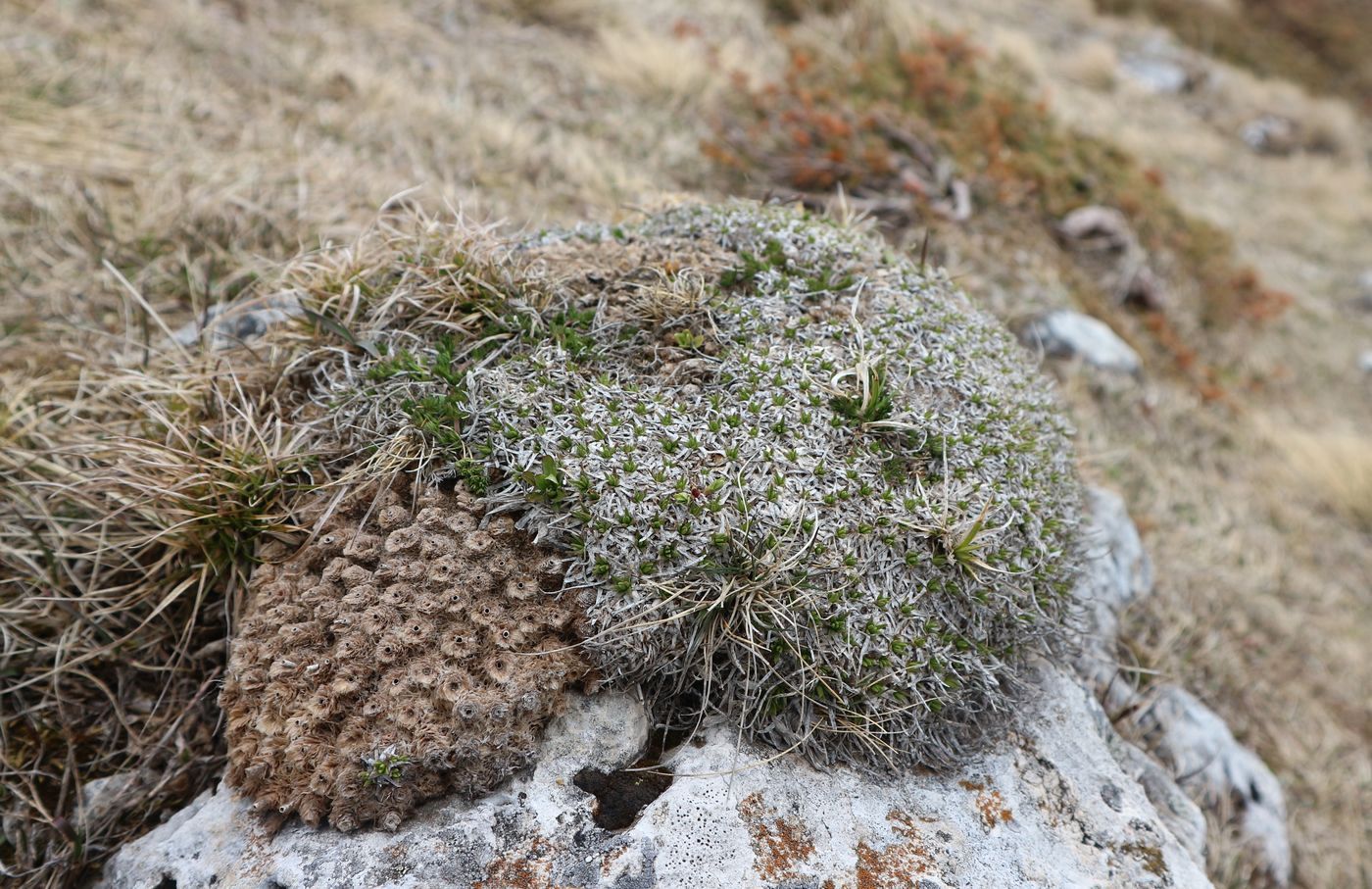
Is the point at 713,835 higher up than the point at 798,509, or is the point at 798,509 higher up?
the point at 798,509

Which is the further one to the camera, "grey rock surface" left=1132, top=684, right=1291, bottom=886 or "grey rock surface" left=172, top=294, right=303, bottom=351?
"grey rock surface" left=1132, top=684, right=1291, bottom=886

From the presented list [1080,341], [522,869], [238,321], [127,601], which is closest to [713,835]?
[522,869]

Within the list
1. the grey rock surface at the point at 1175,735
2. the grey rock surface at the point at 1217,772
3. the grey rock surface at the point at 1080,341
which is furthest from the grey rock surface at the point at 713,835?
the grey rock surface at the point at 1080,341

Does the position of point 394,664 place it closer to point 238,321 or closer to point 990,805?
point 990,805

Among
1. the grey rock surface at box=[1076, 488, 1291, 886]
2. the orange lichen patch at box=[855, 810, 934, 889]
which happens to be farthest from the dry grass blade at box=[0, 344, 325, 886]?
the grey rock surface at box=[1076, 488, 1291, 886]

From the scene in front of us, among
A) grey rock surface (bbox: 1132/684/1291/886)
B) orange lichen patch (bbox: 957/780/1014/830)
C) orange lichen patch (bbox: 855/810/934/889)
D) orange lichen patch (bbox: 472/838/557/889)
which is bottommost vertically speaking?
grey rock surface (bbox: 1132/684/1291/886)

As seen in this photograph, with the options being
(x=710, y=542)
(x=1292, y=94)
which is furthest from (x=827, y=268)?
(x=1292, y=94)

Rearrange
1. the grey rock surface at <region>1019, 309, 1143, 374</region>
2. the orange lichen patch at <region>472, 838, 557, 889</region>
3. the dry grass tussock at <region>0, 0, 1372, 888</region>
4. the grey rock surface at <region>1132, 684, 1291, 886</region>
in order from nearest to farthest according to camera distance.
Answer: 1. the orange lichen patch at <region>472, 838, 557, 889</region>
2. the dry grass tussock at <region>0, 0, 1372, 888</region>
3. the grey rock surface at <region>1132, 684, 1291, 886</region>
4. the grey rock surface at <region>1019, 309, 1143, 374</region>

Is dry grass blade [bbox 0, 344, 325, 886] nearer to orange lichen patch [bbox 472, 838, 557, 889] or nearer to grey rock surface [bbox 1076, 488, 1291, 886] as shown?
orange lichen patch [bbox 472, 838, 557, 889]

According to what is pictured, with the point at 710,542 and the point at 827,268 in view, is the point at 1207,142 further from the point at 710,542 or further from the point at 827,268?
the point at 710,542
